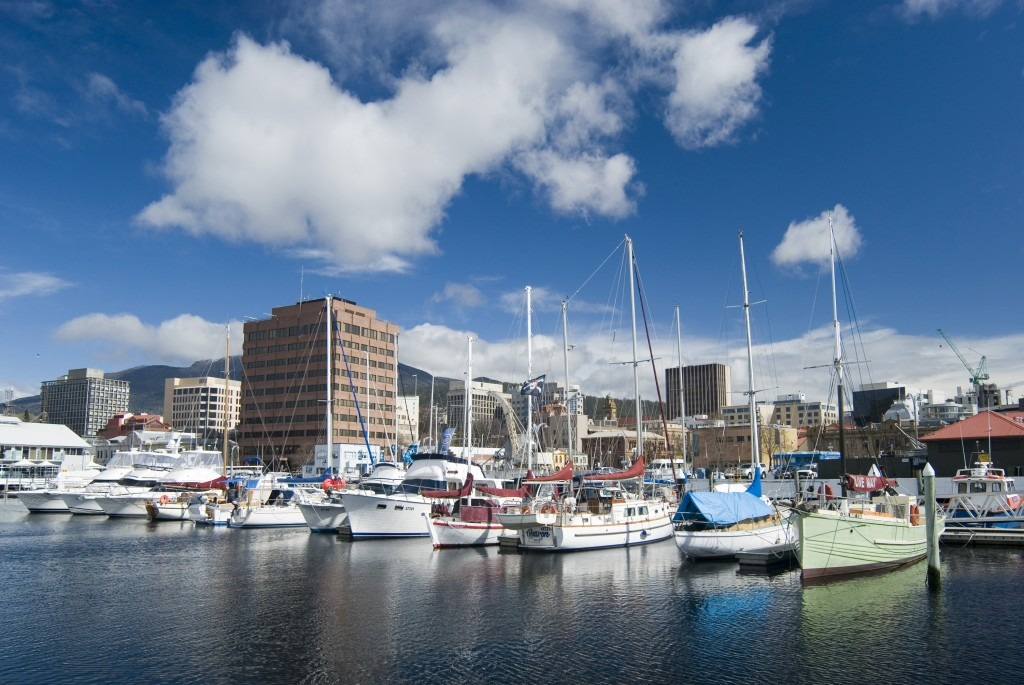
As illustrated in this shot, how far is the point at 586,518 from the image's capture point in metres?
57.4

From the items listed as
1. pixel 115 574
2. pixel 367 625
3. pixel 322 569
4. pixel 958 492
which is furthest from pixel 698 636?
pixel 958 492

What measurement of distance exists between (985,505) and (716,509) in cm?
2520

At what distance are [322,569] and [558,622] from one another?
21301mm

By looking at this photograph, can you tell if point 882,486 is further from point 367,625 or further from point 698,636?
point 367,625

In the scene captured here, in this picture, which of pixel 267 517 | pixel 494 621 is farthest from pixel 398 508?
pixel 494 621

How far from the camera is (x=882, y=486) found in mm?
56844

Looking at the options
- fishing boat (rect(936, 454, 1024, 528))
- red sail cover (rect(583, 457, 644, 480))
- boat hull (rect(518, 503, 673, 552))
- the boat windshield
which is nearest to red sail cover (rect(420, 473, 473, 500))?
the boat windshield

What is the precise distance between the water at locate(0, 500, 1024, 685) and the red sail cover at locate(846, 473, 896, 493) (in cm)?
617

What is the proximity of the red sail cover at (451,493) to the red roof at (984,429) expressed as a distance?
54812mm

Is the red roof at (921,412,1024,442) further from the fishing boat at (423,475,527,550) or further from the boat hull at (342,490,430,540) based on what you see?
the boat hull at (342,490,430,540)

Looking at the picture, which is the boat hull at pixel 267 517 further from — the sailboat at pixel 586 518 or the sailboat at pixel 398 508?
the sailboat at pixel 586 518

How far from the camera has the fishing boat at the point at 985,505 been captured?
193ft

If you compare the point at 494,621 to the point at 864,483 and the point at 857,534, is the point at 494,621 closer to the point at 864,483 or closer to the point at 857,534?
the point at 857,534

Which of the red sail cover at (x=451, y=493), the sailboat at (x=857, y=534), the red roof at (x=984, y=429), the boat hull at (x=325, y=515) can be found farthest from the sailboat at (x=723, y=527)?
the red roof at (x=984, y=429)
